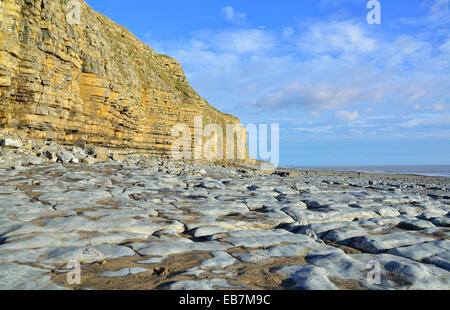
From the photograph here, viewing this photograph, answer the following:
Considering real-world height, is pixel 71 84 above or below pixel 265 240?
above

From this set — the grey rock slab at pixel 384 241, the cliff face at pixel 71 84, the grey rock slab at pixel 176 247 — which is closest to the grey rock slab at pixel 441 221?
the grey rock slab at pixel 384 241

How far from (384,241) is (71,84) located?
510 inches

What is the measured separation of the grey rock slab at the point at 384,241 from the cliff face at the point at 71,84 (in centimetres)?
1128

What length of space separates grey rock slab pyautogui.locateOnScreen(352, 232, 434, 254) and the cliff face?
11283 mm

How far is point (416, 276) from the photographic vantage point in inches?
94.2

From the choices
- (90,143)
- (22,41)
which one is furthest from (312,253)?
(90,143)

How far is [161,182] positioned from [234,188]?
176 centimetres

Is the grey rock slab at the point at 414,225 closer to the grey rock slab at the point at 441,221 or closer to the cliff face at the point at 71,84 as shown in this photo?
the grey rock slab at the point at 441,221

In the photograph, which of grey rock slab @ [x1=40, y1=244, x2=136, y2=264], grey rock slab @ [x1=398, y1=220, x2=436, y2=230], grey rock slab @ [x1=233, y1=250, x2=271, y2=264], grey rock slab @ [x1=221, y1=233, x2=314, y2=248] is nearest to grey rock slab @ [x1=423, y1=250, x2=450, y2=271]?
grey rock slab @ [x1=221, y1=233, x2=314, y2=248]

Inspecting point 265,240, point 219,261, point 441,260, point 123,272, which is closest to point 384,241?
point 441,260

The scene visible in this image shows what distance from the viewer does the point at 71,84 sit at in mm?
12594

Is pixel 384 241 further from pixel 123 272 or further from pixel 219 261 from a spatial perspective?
pixel 123 272

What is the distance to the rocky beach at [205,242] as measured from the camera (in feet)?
7.30

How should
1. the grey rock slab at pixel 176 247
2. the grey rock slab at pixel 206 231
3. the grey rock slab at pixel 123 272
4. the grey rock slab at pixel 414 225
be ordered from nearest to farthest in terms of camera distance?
the grey rock slab at pixel 123 272 → the grey rock slab at pixel 176 247 → the grey rock slab at pixel 206 231 → the grey rock slab at pixel 414 225
